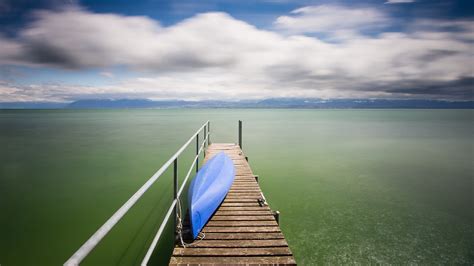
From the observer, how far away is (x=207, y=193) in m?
4.42

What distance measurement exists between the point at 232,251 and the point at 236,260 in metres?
0.19

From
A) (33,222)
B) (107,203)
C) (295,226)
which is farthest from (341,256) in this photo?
(33,222)

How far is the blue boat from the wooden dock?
0.17 m

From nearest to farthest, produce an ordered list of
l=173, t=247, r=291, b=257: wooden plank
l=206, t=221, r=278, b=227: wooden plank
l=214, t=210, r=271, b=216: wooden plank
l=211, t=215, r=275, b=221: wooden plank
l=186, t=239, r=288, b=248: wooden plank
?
1. l=173, t=247, r=291, b=257: wooden plank
2. l=186, t=239, r=288, b=248: wooden plank
3. l=206, t=221, r=278, b=227: wooden plank
4. l=211, t=215, r=275, b=221: wooden plank
5. l=214, t=210, r=271, b=216: wooden plank

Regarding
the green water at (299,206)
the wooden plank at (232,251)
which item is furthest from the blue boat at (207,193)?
the green water at (299,206)

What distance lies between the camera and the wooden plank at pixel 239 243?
3346 millimetres

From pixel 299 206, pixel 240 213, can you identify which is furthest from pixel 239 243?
pixel 299 206

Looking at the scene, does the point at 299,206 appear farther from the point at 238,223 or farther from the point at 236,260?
the point at 236,260

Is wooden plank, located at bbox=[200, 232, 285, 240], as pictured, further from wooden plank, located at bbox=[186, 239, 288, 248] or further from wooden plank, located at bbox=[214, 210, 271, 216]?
wooden plank, located at bbox=[214, 210, 271, 216]

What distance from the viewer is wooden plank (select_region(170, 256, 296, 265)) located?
2980 millimetres

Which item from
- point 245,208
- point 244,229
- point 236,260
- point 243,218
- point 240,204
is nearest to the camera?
point 236,260

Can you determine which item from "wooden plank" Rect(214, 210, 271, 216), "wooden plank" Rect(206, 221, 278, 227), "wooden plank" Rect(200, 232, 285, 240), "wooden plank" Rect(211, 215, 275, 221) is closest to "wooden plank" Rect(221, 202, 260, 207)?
"wooden plank" Rect(214, 210, 271, 216)

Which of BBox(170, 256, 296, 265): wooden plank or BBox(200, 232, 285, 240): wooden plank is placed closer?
BBox(170, 256, 296, 265): wooden plank

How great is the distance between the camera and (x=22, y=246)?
524cm
